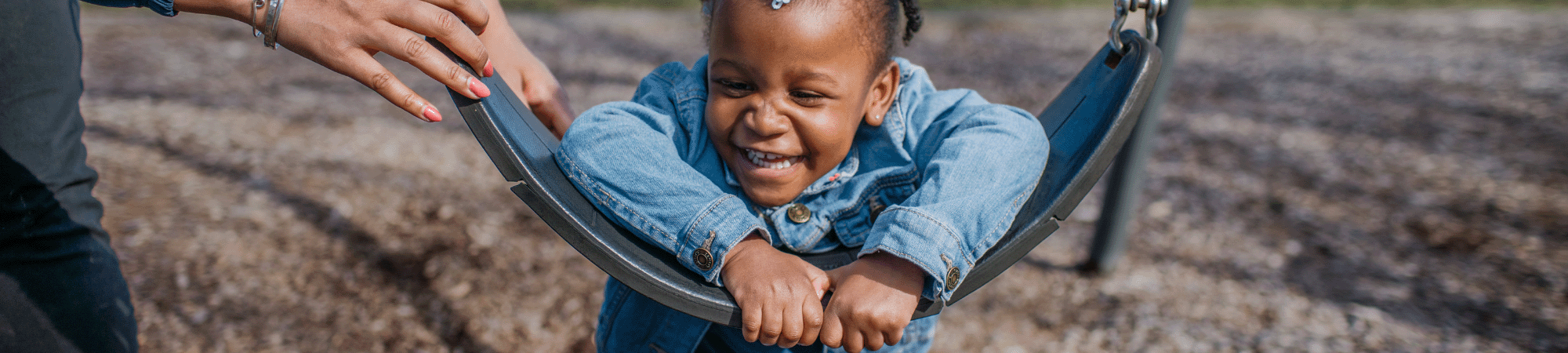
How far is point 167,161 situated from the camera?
3469mm

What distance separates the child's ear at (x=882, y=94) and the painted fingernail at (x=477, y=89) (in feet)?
2.05

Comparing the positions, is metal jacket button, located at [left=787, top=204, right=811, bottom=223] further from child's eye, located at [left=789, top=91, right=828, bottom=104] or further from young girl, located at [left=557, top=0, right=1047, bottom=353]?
child's eye, located at [left=789, top=91, right=828, bottom=104]

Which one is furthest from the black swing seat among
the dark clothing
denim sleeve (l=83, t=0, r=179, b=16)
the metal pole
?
the metal pole

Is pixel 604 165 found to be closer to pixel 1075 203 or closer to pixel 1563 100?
pixel 1075 203

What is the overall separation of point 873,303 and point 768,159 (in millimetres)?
332

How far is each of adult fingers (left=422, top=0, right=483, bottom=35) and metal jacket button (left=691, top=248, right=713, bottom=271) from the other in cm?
53

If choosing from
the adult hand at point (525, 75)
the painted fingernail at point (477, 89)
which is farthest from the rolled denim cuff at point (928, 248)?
the adult hand at point (525, 75)

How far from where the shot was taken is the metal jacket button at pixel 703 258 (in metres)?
1.29

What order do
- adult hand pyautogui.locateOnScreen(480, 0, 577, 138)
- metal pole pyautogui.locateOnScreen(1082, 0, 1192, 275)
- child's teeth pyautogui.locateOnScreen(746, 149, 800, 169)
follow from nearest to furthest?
child's teeth pyautogui.locateOnScreen(746, 149, 800, 169), adult hand pyautogui.locateOnScreen(480, 0, 577, 138), metal pole pyautogui.locateOnScreen(1082, 0, 1192, 275)

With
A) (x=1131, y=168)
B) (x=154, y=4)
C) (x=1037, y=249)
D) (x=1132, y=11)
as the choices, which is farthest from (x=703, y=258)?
(x=1037, y=249)

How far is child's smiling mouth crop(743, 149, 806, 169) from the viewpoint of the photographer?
1.44 m

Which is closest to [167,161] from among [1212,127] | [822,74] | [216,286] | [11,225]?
[216,286]

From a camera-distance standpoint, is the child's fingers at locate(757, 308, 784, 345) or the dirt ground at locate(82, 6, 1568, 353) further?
the dirt ground at locate(82, 6, 1568, 353)

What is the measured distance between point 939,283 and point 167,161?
11.4ft
